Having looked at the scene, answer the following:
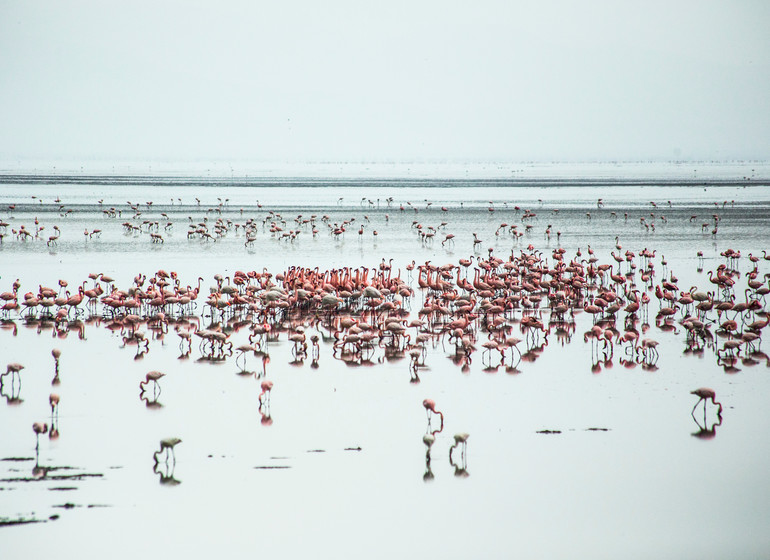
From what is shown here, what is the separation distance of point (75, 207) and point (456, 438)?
36.1m

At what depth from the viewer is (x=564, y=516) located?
689 centimetres

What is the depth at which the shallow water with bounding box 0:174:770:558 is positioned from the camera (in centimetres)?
656

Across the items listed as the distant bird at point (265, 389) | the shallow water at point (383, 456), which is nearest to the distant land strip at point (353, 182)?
the shallow water at point (383, 456)

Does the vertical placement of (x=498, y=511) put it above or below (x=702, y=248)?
below

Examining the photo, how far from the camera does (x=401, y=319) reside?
13500 mm

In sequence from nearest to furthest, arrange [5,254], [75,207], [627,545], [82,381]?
[627,545], [82,381], [5,254], [75,207]

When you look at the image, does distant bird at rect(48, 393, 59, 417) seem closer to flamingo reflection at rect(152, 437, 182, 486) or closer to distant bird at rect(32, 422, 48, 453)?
distant bird at rect(32, 422, 48, 453)

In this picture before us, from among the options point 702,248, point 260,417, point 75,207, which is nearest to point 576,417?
point 260,417

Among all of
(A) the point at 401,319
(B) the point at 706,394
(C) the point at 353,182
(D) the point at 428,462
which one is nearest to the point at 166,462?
(D) the point at 428,462

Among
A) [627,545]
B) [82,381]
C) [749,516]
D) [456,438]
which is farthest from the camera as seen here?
[82,381]

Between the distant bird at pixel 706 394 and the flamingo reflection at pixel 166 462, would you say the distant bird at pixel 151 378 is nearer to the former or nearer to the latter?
the flamingo reflection at pixel 166 462

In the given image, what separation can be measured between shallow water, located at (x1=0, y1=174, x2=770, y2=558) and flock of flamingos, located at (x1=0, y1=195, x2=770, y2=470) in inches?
7.6

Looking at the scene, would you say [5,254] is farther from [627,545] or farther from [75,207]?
[627,545]

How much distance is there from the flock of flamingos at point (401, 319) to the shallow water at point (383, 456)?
0.63ft
